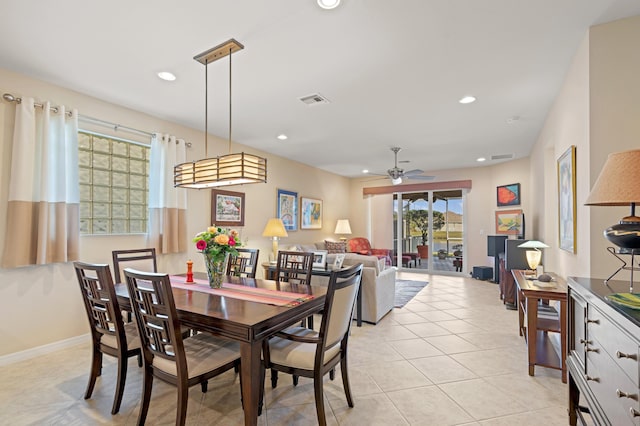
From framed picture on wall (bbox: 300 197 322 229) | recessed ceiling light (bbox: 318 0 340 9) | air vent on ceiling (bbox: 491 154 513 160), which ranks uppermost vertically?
recessed ceiling light (bbox: 318 0 340 9)

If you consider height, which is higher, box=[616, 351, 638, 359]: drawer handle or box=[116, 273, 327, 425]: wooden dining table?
box=[616, 351, 638, 359]: drawer handle

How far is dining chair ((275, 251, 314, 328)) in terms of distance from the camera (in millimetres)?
3062

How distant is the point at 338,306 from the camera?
6.18ft

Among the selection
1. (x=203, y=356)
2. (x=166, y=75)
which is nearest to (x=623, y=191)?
(x=203, y=356)

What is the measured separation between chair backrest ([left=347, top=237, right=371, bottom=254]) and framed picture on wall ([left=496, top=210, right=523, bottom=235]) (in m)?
3.14

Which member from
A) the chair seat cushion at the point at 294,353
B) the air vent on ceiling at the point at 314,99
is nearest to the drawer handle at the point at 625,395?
the chair seat cushion at the point at 294,353

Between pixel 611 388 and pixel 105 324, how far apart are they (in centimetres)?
292

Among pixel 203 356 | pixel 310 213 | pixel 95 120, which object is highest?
pixel 95 120

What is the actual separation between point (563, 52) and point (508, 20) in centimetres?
81

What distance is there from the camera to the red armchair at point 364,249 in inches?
326

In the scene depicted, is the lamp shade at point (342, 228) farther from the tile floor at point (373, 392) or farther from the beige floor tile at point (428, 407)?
the beige floor tile at point (428, 407)

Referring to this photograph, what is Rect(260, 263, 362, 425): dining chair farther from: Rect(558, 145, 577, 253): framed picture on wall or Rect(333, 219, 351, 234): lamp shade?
Rect(333, 219, 351, 234): lamp shade

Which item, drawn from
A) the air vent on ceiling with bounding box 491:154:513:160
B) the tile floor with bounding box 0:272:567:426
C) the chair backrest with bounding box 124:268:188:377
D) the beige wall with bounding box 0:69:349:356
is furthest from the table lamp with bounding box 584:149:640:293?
the air vent on ceiling with bounding box 491:154:513:160

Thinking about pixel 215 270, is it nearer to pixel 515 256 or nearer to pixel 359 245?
pixel 515 256
